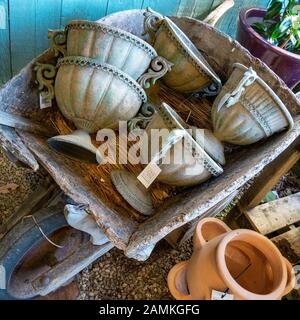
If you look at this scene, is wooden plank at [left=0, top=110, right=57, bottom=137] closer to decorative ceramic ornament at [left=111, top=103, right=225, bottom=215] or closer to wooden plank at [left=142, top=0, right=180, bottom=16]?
decorative ceramic ornament at [left=111, top=103, right=225, bottom=215]

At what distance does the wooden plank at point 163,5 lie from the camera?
1.40 m

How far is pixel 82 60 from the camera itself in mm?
909

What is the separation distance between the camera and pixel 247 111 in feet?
3.23

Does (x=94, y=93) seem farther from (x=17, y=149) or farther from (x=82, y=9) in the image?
(x=82, y=9)

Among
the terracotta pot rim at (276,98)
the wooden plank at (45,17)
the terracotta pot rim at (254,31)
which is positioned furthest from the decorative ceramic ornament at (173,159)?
the wooden plank at (45,17)

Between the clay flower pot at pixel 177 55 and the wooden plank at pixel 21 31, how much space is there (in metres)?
0.48

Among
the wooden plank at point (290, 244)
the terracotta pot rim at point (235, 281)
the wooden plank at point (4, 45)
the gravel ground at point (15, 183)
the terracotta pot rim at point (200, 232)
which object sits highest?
→ the wooden plank at point (4, 45)

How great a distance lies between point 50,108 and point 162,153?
447 mm

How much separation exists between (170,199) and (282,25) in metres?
0.83

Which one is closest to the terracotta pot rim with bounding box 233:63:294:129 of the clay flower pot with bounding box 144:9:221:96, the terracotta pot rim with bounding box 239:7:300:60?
the clay flower pot with bounding box 144:9:221:96

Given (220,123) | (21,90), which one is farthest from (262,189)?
(21,90)

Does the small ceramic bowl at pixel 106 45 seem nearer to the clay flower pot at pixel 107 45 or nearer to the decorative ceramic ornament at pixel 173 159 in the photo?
the clay flower pot at pixel 107 45
